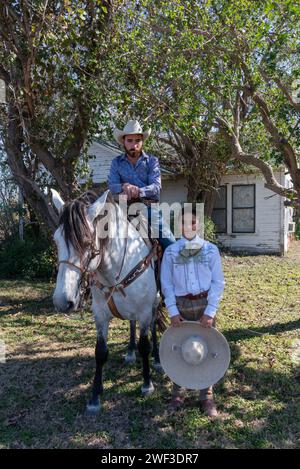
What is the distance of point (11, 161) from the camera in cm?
838

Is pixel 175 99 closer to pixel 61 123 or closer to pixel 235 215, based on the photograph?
pixel 61 123

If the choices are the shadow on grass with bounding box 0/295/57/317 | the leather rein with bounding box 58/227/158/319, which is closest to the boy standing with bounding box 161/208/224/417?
Result: the leather rein with bounding box 58/227/158/319

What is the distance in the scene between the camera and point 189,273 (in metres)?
3.70

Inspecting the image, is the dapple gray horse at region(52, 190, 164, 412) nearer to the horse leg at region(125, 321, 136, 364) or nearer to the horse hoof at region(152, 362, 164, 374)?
the horse hoof at region(152, 362, 164, 374)

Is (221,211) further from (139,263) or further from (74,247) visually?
(74,247)

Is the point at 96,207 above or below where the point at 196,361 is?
above

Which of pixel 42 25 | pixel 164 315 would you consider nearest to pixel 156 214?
pixel 164 315

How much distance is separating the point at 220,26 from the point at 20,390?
5.76 metres

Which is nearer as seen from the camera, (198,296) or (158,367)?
(198,296)

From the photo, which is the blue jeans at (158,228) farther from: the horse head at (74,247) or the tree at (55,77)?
the tree at (55,77)

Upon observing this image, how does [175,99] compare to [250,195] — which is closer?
[175,99]

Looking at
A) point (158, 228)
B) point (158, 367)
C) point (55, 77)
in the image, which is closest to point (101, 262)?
point (158, 228)

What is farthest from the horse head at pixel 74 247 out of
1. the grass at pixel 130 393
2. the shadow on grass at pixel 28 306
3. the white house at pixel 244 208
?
the white house at pixel 244 208

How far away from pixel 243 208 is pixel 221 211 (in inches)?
37.6
